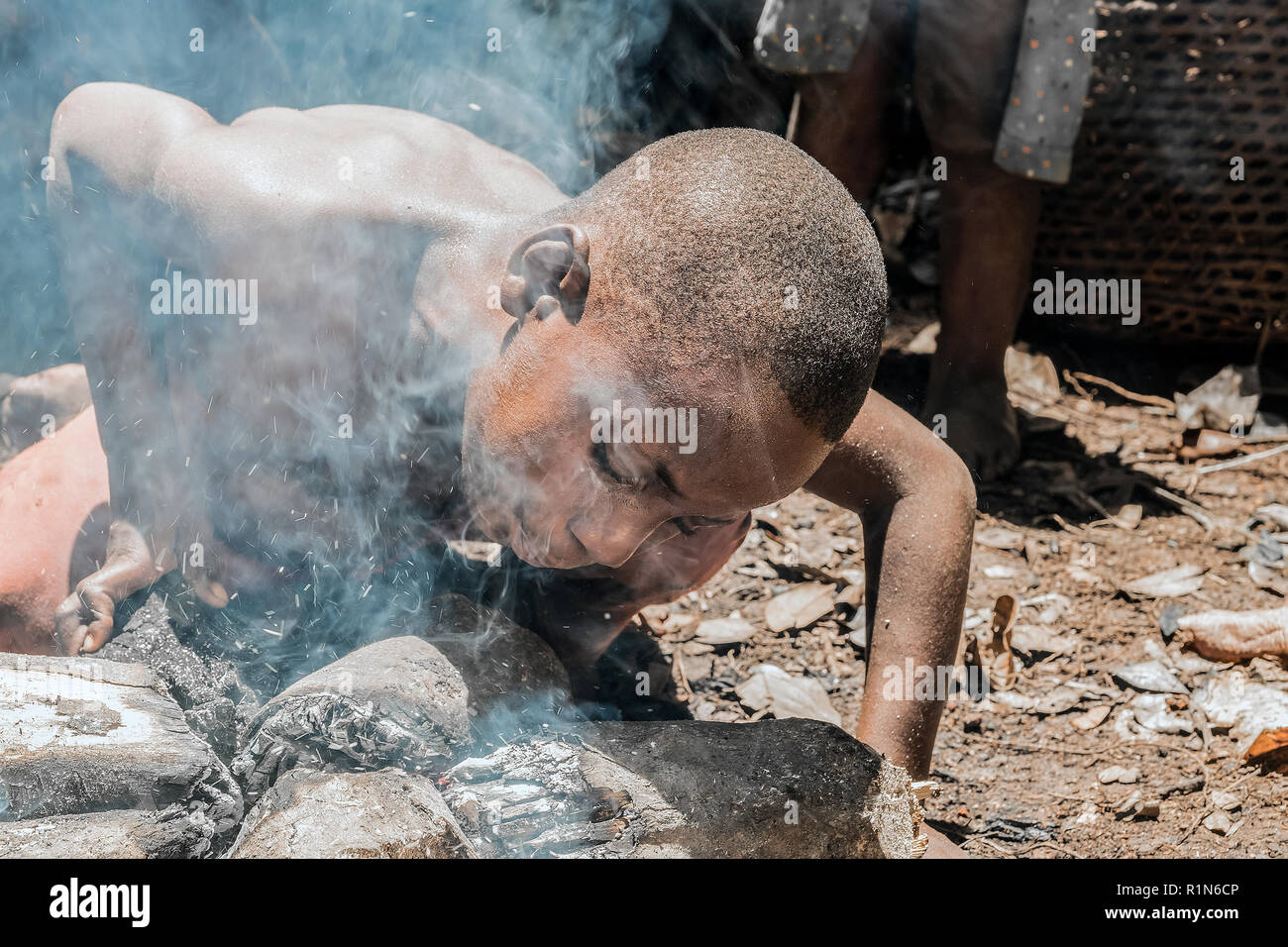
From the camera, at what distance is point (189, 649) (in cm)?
245

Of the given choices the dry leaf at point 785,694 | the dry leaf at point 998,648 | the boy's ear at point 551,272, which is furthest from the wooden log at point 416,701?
the dry leaf at point 998,648

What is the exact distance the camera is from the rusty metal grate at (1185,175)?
430 cm

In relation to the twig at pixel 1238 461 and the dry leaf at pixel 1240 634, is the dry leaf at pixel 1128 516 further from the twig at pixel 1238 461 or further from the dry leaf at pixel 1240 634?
the dry leaf at pixel 1240 634

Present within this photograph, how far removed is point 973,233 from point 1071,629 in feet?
4.58

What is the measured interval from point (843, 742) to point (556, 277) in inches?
38.0

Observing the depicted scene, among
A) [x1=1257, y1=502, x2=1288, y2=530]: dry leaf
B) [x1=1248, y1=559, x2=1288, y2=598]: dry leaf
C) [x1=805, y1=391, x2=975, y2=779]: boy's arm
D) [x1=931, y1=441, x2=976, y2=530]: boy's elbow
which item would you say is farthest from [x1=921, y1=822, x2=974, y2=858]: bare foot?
[x1=1257, y1=502, x2=1288, y2=530]: dry leaf

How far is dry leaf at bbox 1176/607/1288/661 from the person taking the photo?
3.09 m

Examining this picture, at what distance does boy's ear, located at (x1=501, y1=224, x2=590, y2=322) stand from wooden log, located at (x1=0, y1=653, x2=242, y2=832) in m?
0.93

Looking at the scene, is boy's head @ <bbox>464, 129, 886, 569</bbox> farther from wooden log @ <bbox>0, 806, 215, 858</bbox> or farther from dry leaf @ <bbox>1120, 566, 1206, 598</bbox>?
dry leaf @ <bbox>1120, 566, 1206, 598</bbox>

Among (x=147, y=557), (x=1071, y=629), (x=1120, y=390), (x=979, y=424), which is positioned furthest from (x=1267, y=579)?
(x=147, y=557)
